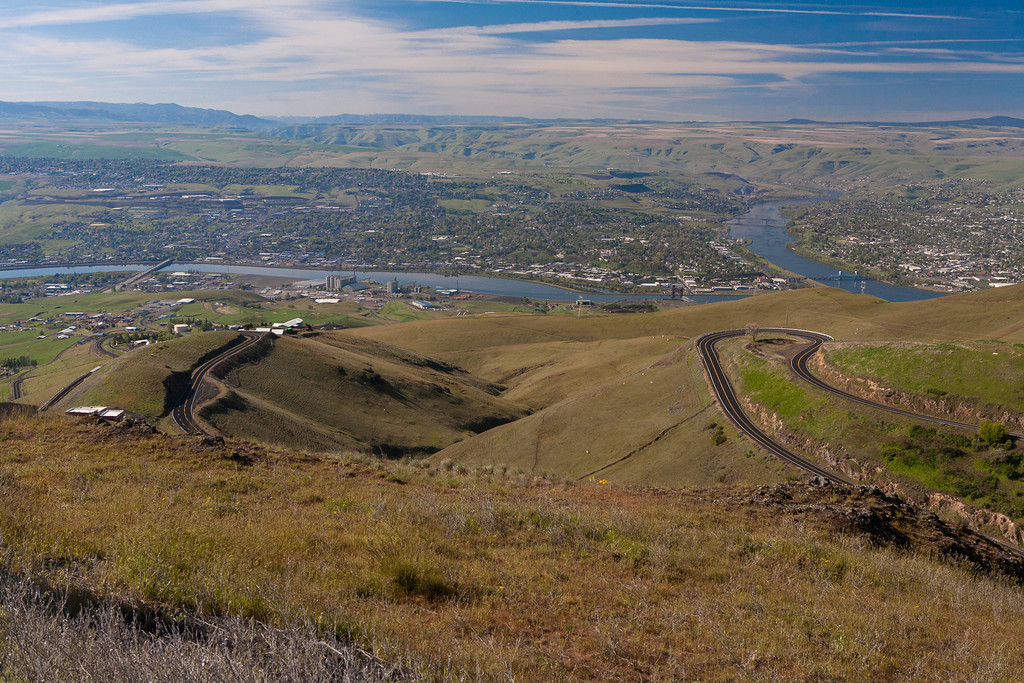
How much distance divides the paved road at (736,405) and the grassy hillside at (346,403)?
21.0 m

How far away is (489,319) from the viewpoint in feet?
353

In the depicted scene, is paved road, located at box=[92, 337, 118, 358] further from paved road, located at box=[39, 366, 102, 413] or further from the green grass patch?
the green grass patch

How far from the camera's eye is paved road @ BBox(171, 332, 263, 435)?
37.1 m

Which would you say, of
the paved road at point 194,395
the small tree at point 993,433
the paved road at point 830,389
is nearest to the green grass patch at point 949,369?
the paved road at point 830,389

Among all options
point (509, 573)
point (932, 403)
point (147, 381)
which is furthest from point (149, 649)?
point (932, 403)

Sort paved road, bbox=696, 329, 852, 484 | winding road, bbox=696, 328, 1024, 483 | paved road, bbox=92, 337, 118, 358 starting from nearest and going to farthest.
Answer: paved road, bbox=696, 329, 852, 484 → winding road, bbox=696, 328, 1024, 483 → paved road, bbox=92, 337, 118, 358

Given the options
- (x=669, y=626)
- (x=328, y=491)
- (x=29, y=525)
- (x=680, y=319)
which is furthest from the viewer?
(x=680, y=319)

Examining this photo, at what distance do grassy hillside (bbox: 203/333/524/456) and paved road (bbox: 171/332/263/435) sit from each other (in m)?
1.40

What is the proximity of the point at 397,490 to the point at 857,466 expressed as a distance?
30575 millimetres

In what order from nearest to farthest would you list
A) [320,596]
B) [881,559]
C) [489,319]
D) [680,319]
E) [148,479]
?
[320,596]
[881,559]
[148,479]
[680,319]
[489,319]

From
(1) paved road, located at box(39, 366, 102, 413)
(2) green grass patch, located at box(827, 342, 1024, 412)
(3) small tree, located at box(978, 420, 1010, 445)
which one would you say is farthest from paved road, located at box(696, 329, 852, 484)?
(1) paved road, located at box(39, 366, 102, 413)

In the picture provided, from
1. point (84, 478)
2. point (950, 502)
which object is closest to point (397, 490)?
point (84, 478)

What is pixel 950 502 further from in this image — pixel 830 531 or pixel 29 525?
pixel 29 525

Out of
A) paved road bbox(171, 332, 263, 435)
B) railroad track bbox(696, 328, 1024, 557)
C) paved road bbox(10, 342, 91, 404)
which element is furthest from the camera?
paved road bbox(10, 342, 91, 404)
